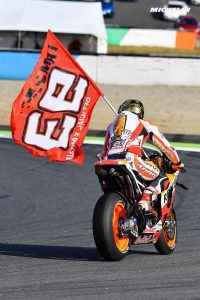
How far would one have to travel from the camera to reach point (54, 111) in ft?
29.3

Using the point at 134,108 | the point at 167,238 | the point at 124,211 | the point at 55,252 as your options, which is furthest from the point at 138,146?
the point at 55,252

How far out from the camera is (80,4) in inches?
1346

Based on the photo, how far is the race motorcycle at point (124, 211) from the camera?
8.19 meters

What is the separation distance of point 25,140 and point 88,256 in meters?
1.17

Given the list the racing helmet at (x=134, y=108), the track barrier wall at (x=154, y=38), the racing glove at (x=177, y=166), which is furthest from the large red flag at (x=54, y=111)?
the track barrier wall at (x=154, y=38)

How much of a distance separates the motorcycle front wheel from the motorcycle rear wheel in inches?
22.9

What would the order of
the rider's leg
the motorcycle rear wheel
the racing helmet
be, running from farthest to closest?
the motorcycle rear wheel → the racing helmet → the rider's leg

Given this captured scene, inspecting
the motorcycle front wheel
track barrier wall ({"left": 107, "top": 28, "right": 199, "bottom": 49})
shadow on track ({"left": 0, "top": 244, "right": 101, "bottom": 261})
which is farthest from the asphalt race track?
track barrier wall ({"left": 107, "top": 28, "right": 199, "bottom": 49})

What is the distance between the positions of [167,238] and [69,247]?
41.4 inches

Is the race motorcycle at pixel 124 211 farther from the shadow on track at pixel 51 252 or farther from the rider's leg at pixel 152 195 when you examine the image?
the shadow on track at pixel 51 252

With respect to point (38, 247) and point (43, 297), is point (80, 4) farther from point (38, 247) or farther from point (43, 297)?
point (43, 297)

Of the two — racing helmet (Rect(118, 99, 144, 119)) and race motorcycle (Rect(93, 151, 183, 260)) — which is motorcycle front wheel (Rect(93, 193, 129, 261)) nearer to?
race motorcycle (Rect(93, 151, 183, 260))

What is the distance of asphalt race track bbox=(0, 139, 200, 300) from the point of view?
7227 mm

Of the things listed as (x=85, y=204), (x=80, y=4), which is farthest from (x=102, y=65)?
(x=85, y=204)
